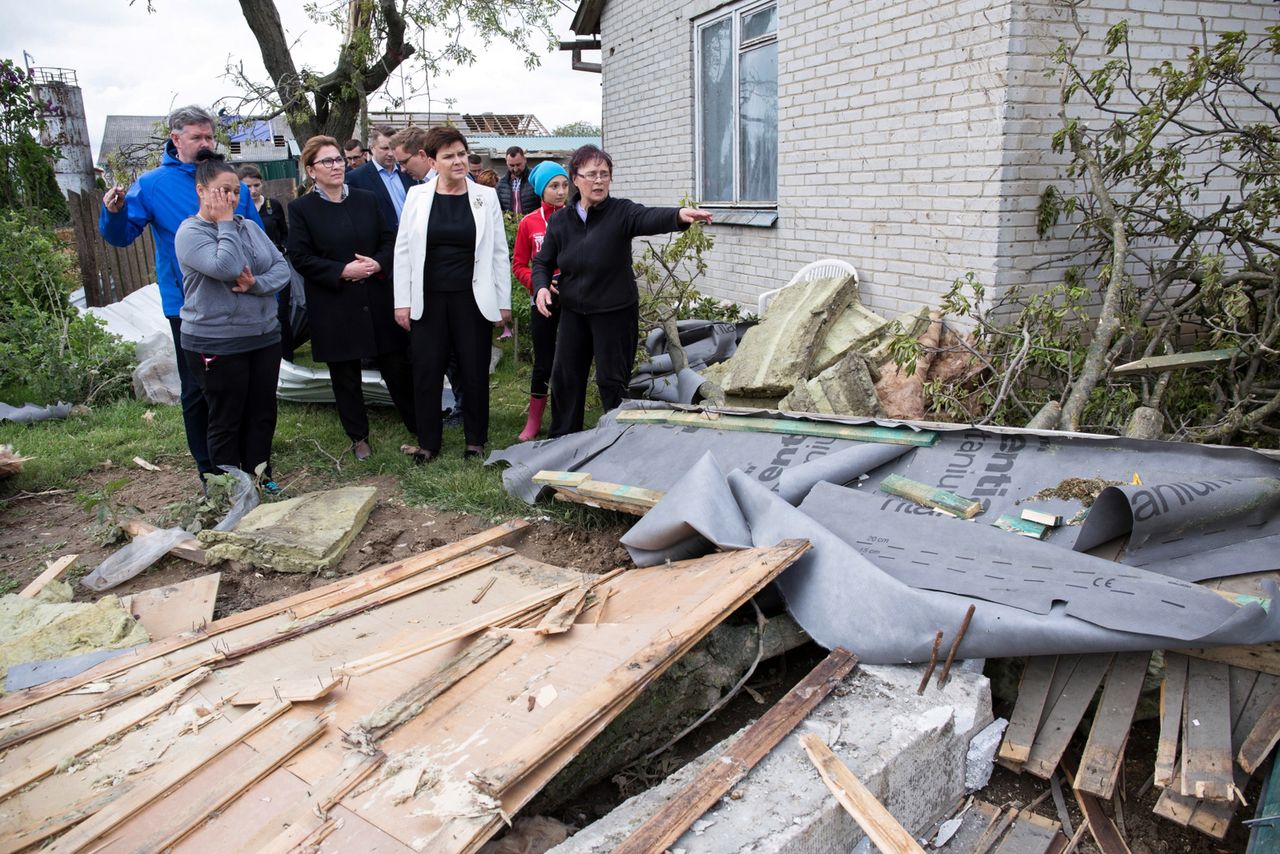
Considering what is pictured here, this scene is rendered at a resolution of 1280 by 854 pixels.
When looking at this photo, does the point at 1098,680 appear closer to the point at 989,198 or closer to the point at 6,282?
the point at 989,198

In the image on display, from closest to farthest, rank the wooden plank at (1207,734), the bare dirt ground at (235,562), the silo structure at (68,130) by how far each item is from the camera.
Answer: the wooden plank at (1207,734) < the bare dirt ground at (235,562) < the silo structure at (68,130)

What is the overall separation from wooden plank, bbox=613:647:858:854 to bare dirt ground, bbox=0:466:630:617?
1367mm

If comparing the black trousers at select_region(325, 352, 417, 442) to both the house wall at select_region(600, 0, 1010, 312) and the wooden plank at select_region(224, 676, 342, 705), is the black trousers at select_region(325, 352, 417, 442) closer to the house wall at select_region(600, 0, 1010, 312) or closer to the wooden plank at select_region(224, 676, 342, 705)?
the wooden plank at select_region(224, 676, 342, 705)

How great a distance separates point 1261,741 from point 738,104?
6.60 metres

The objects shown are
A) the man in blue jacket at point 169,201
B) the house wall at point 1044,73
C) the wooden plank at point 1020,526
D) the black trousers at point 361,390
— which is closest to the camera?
the wooden plank at point 1020,526

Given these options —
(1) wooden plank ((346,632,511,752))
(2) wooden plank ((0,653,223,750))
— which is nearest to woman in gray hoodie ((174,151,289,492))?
(2) wooden plank ((0,653,223,750))

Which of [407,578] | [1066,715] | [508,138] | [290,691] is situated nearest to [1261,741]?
[1066,715]

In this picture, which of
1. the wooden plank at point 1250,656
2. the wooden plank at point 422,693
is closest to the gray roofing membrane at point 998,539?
the wooden plank at point 1250,656

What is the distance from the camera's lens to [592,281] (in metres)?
4.82

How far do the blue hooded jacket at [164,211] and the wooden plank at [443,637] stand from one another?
282cm

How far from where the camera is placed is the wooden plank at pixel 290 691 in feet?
7.91

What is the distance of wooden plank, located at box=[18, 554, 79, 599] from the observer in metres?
3.69

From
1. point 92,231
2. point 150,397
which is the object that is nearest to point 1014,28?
point 150,397

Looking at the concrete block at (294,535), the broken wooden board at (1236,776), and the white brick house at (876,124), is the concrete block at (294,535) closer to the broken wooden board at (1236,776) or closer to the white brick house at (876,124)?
the broken wooden board at (1236,776)
